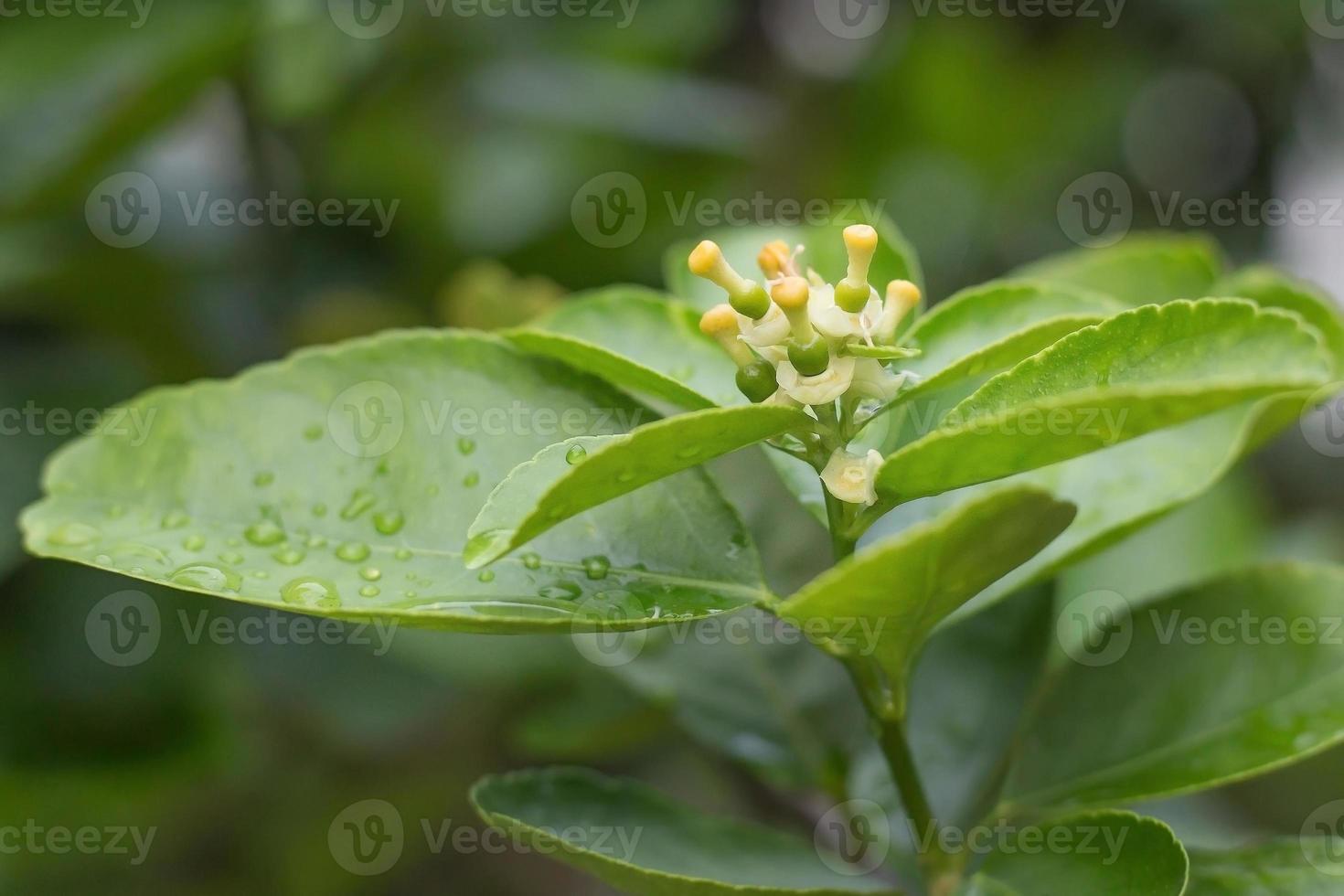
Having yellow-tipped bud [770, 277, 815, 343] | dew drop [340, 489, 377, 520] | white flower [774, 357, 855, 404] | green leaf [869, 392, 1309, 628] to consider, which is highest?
yellow-tipped bud [770, 277, 815, 343]

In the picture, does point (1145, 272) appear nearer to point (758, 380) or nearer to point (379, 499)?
point (758, 380)

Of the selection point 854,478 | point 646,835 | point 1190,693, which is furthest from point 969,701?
point 854,478

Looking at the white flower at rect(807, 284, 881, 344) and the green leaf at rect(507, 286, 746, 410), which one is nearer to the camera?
the white flower at rect(807, 284, 881, 344)

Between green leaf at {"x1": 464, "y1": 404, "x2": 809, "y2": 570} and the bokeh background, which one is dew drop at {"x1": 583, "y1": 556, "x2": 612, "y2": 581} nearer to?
green leaf at {"x1": 464, "y1": 404, "x2": 809, "y2": 570}

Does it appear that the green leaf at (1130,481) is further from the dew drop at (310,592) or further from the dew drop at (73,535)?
the dew drop at (73,535)

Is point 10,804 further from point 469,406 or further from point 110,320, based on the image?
point 469,406

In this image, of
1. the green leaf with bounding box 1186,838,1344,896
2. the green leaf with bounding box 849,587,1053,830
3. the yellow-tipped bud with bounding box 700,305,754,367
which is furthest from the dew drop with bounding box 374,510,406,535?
the green leaf with bounding box 1186,838,1344,896

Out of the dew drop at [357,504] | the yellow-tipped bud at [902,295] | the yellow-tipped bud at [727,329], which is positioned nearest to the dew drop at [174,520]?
the dew drop at [357,504]
